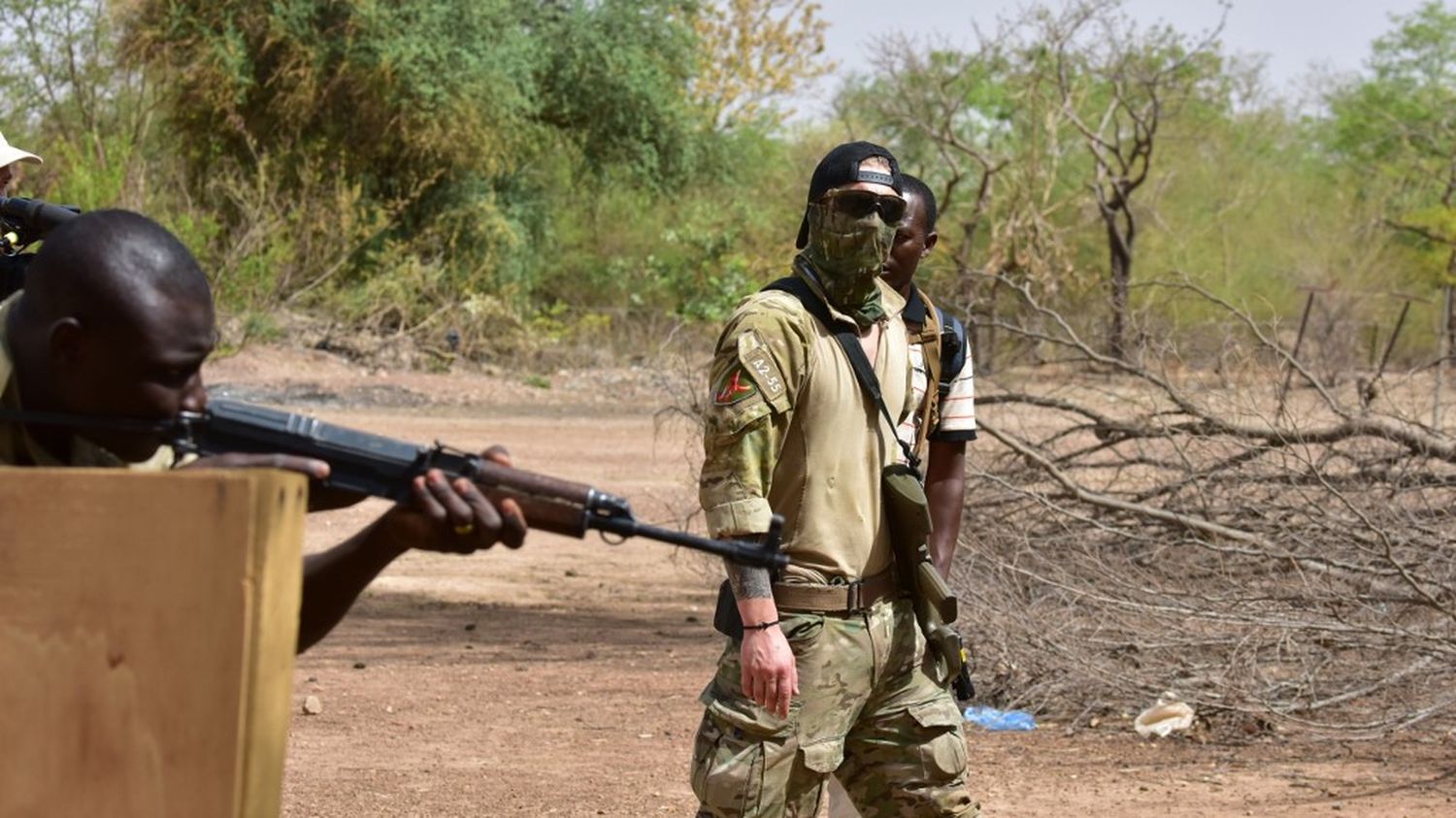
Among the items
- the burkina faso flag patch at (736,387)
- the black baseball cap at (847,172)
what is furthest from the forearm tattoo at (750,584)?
the black baseball cap at (847,172)

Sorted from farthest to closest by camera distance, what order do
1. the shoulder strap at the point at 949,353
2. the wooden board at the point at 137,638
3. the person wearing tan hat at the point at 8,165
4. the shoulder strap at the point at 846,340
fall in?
the person wearing tan hat at the point at 8,165 → the shoulder strap at the point at 949,353 → the shoulder strap at the point at 846,340 → the wooden board at the point at 137,638

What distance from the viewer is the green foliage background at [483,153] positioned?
23.9 meters

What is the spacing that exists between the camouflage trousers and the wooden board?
181cm

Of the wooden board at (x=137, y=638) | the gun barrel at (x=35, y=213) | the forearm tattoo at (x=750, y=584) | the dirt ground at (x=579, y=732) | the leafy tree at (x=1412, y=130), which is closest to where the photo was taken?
the wooden board at (x=137, y=638)

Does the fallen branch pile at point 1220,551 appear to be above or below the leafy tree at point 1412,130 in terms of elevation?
below

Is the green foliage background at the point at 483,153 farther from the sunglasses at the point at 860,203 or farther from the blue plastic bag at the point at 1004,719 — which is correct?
the sunglasses at the point at 860,203

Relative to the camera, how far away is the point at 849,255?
11.8 ft

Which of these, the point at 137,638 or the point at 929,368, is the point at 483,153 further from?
the point at 137,638

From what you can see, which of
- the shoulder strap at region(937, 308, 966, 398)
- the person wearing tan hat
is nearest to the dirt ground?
the shoulder strap at region(937, 308, 966, 398)

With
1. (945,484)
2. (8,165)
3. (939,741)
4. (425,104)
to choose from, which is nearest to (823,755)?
(939,741)

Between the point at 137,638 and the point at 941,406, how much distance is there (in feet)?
8.68

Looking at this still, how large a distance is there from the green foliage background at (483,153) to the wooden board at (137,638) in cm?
1933

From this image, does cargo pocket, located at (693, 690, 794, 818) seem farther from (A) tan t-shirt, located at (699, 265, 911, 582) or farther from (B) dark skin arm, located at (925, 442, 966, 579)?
(B) dark skin arm, located at (925, 442, 966, 579)

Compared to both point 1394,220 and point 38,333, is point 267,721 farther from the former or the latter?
point 1394,220
